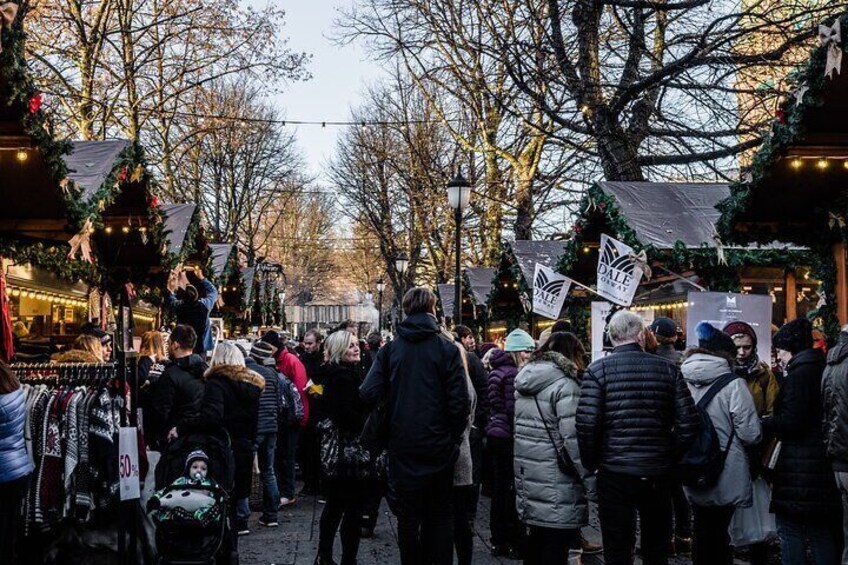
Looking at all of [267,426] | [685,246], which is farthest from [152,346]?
[685,246]

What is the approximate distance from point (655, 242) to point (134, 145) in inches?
252

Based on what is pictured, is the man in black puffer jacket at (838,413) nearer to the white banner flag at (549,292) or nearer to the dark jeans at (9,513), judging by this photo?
the dark jeans at (9,513)

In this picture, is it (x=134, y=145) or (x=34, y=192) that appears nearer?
(x=34, y=192)

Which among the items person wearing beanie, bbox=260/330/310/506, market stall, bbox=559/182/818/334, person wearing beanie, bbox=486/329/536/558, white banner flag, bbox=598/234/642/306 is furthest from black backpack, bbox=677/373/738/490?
person wearing beanie, bbox=260/330/310/506

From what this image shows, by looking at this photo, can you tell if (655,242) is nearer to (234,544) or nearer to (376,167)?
(234,544)

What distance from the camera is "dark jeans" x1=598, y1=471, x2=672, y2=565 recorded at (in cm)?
567

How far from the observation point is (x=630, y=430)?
18.4 feet

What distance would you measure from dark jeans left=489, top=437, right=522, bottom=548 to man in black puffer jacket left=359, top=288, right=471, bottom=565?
218 centimetres

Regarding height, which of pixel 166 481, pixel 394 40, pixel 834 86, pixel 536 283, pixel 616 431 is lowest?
pixel 166 481

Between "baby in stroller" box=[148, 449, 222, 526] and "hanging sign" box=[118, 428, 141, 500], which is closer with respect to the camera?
"hanging sign" box=[118, 428, 141, 500]

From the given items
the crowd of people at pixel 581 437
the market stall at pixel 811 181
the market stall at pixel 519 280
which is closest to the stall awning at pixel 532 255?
the market stall at pixel 519 280

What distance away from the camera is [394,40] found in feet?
68.6

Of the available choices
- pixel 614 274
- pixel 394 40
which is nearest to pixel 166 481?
pixel 614 274

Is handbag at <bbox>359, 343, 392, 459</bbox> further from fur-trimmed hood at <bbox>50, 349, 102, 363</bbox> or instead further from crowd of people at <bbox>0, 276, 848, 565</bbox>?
fur-trimmed hood at <bbox>50, 349, 102, 363</bbox>
